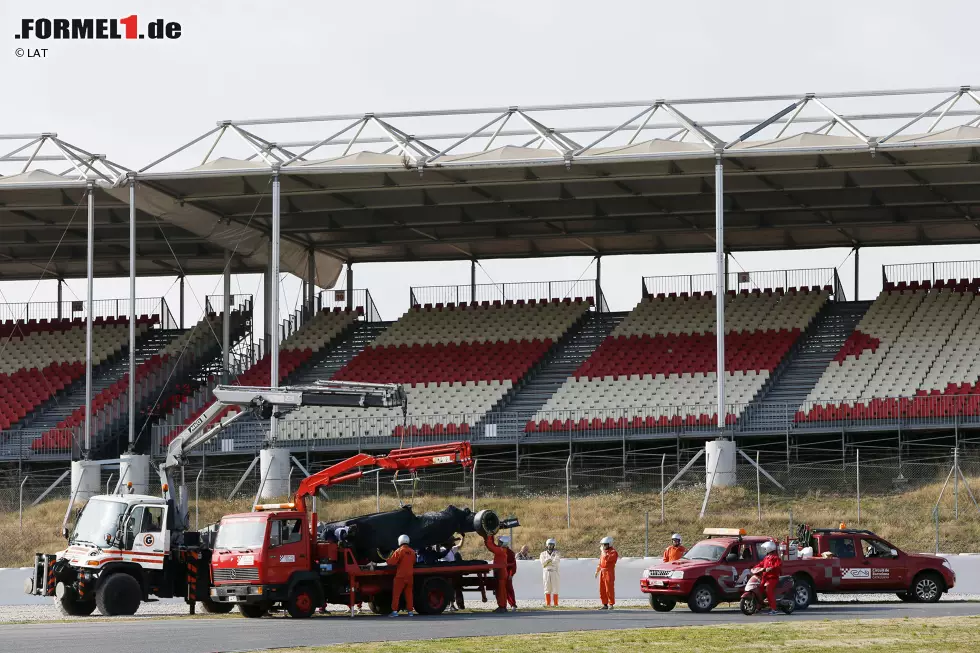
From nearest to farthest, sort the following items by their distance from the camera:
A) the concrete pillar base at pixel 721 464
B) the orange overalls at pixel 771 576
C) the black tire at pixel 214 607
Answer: the orange overalls at pixel 771 576 < the black tire at pixel 214 607 < the concrete pillar base at pixel 721 464

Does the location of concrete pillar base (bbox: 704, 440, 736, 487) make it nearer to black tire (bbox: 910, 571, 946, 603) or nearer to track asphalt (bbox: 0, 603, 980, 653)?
black tire (bbox: 910, 571, 946, 603)

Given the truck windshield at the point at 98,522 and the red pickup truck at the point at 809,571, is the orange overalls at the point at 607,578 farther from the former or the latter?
the truck windshield at the point at 98,522

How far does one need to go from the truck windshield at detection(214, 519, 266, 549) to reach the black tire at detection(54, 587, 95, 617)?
2807mm

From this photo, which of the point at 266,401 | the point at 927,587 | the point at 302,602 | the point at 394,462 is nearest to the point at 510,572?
the point at 394,462

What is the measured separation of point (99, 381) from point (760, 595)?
3201cm

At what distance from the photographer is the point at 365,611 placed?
28.0 metres

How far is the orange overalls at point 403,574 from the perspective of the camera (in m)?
26.2

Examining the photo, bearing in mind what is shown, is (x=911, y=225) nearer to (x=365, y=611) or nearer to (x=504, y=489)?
(x=504, y=489)

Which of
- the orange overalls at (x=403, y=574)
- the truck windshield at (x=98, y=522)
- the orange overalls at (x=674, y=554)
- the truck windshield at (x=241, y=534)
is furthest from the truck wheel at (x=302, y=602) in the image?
the orange overalls at (x=674, y=554)

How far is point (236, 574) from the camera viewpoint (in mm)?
26375

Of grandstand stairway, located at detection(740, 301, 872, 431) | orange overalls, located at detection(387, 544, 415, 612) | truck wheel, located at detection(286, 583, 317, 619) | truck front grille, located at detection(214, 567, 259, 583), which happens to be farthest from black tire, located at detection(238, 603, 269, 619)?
grandstand stairway, located at detection(740, 301, 872, 431)

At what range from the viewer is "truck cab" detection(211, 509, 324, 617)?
1029 inches

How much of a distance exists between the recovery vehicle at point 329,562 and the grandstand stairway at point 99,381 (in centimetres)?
2331

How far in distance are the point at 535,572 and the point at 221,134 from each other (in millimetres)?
16771
